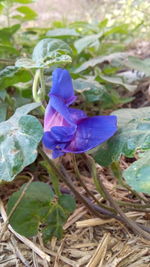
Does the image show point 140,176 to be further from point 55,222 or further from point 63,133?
point 55,222

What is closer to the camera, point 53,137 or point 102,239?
point 53,137

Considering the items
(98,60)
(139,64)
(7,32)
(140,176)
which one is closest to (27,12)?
(7,32)

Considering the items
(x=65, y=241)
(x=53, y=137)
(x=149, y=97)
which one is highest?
(x=53, y=137)

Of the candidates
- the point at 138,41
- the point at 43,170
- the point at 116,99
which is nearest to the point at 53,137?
the point at 43,170

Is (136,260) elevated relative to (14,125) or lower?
lower

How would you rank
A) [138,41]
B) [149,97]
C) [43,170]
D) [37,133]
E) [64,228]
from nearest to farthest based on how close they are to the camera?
[37,133], [64,228], [43,170], [149,97], [138,41]

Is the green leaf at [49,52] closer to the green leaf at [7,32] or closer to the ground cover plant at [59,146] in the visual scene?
the ground cover plant at [59,146]

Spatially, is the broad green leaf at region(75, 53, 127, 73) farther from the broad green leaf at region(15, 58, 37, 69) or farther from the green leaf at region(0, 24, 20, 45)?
the broad green leaf at region(15, 58, 37, 69)

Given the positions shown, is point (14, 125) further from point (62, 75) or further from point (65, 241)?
point (65, 241)
